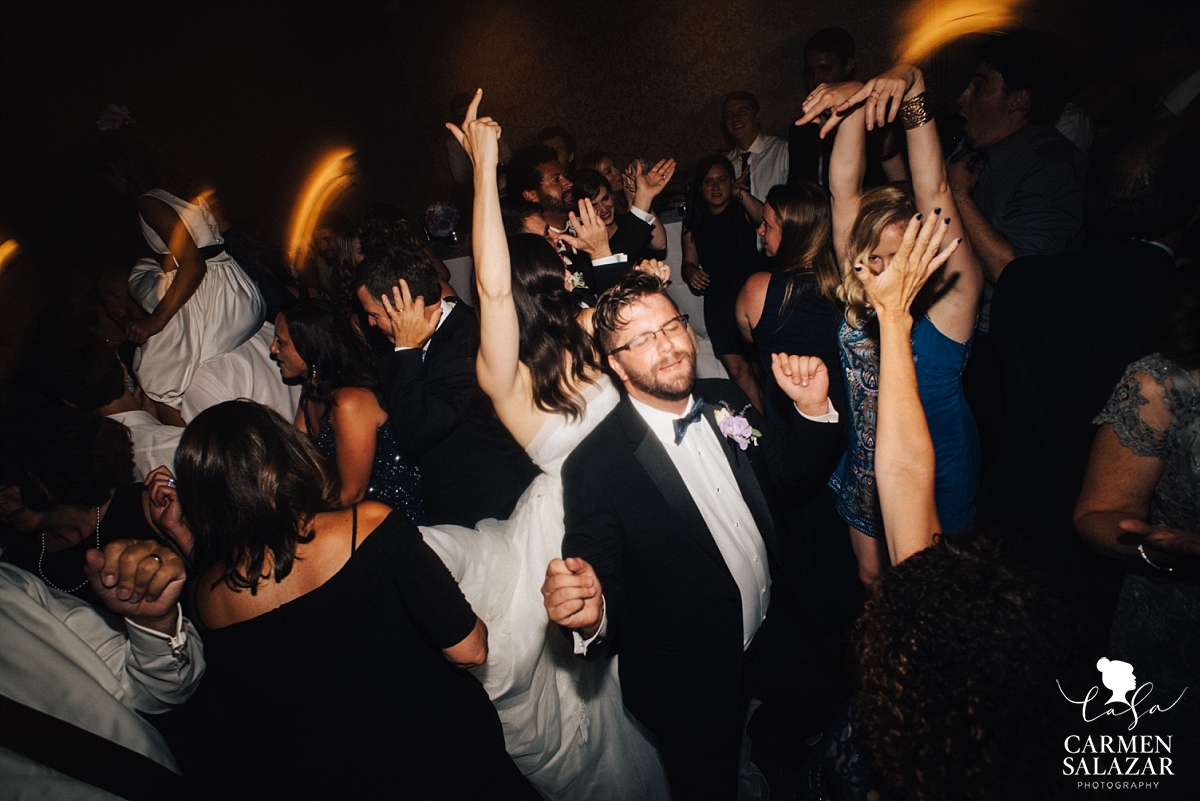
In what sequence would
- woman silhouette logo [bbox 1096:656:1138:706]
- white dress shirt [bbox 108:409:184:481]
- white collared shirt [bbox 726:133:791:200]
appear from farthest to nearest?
white collared shirt [bbox 726:133:791:200] < white dress shirt [bbox 108:409:184:481] < woman silhouette logo [bbox 1096:656:1138:706]

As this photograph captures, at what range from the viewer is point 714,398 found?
6.09 feet

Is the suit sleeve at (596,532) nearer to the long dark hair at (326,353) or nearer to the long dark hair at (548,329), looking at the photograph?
the long dark hair at (548,329)

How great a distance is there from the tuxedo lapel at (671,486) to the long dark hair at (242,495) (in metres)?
0.91

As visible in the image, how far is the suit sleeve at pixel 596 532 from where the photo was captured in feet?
4.89

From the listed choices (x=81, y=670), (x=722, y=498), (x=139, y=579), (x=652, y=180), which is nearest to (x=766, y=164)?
(x=652, y=180)

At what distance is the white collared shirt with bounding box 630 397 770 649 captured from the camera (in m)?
1.66

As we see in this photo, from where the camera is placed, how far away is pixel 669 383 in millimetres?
1621

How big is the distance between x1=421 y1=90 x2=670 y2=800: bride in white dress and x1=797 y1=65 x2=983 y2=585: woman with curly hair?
3.04ft

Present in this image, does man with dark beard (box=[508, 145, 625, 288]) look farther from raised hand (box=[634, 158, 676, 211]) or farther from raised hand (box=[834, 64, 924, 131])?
raised hand (box=[834, 64, 924, 131])

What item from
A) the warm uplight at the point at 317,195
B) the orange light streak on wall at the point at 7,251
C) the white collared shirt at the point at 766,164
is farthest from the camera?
the warm uplight at the point at 317,195

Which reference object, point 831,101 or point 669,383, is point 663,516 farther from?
point 831,101

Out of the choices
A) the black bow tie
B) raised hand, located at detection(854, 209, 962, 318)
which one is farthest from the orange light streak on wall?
raised hand, located at detection(854, 209, 962, 318)

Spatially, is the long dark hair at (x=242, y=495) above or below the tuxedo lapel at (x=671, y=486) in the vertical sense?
above

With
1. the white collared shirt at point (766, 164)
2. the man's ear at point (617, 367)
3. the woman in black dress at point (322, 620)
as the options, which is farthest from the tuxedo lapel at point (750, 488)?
the white collared shirt at point (766, 164)
